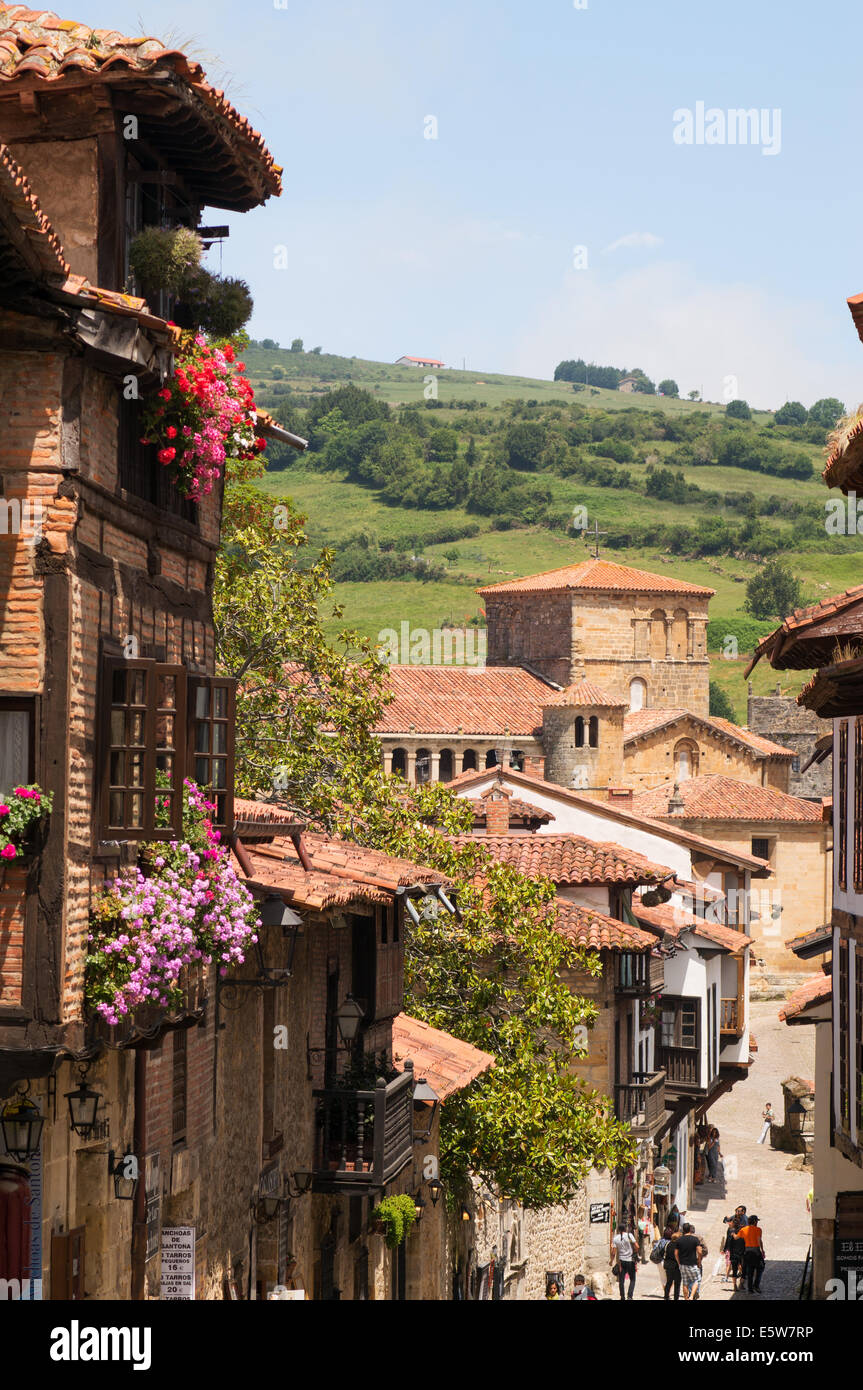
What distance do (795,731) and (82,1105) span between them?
90.6 meters

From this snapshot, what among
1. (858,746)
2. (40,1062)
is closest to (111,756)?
(40,1062)

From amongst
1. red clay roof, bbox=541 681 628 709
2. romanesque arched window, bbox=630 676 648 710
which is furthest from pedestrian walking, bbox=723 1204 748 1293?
romanesque arched window, bbox=630 676 648 710

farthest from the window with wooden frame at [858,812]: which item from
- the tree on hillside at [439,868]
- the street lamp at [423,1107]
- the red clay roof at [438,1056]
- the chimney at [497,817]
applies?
the chimney at [497,817]

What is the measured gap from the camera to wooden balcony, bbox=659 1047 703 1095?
41.5 m

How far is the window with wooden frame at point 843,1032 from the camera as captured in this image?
19203 mm

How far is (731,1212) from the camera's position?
40.7m

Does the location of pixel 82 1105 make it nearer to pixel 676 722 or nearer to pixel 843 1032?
pixel 843 1032

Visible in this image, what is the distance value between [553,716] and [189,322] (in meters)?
64.2

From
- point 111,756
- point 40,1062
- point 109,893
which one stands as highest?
point 111,756

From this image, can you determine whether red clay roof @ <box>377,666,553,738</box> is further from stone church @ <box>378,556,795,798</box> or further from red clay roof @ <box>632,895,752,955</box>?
red clay roof @ <box>632,895,752,955</box>

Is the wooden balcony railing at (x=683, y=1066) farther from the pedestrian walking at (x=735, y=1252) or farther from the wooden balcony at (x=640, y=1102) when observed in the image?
the pedestrian walking at (x=735, y=1252)

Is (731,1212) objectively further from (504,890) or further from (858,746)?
(858,746)

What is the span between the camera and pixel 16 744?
35.8 feet

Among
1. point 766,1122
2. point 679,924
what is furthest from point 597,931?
point 766,1122
